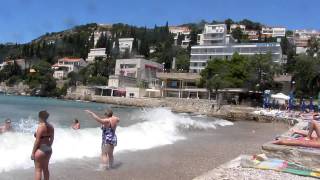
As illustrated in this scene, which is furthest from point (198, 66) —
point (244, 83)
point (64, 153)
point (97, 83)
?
point (64, 153)

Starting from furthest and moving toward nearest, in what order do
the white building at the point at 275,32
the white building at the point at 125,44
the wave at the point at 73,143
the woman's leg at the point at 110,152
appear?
the white building at the point at 275,32 → the white building at the point at 125,44 → the wave at the point at 73,143 → the woman's leg at the point at 110,152

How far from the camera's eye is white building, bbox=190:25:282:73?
371 ft

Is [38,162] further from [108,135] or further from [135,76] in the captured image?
[135,76]

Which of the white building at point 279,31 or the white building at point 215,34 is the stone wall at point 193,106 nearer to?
the white building at point 215,34

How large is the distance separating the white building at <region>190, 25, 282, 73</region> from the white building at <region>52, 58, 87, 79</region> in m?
50.5

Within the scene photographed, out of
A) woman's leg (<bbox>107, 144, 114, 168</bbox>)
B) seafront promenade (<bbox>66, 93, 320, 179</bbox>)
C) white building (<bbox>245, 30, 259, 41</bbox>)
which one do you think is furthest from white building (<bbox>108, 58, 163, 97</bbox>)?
woman's leg (<bbox>107, 144, 114, 168</bbox>)

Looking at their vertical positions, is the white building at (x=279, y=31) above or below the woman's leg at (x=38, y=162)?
above

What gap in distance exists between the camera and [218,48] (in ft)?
398

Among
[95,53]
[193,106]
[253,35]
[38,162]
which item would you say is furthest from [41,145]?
[253,35]

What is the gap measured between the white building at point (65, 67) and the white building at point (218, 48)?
50529 millimetres

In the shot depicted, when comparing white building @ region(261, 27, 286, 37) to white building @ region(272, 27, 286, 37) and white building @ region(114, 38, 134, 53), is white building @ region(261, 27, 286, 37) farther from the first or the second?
white building @ region(114, 38, 134, 53)

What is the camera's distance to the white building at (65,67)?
156 m

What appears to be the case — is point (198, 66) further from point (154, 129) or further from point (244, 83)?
point (154, 129)

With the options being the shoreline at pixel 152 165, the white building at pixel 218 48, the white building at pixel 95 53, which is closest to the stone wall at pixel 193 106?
the white building at pixel 218 48
